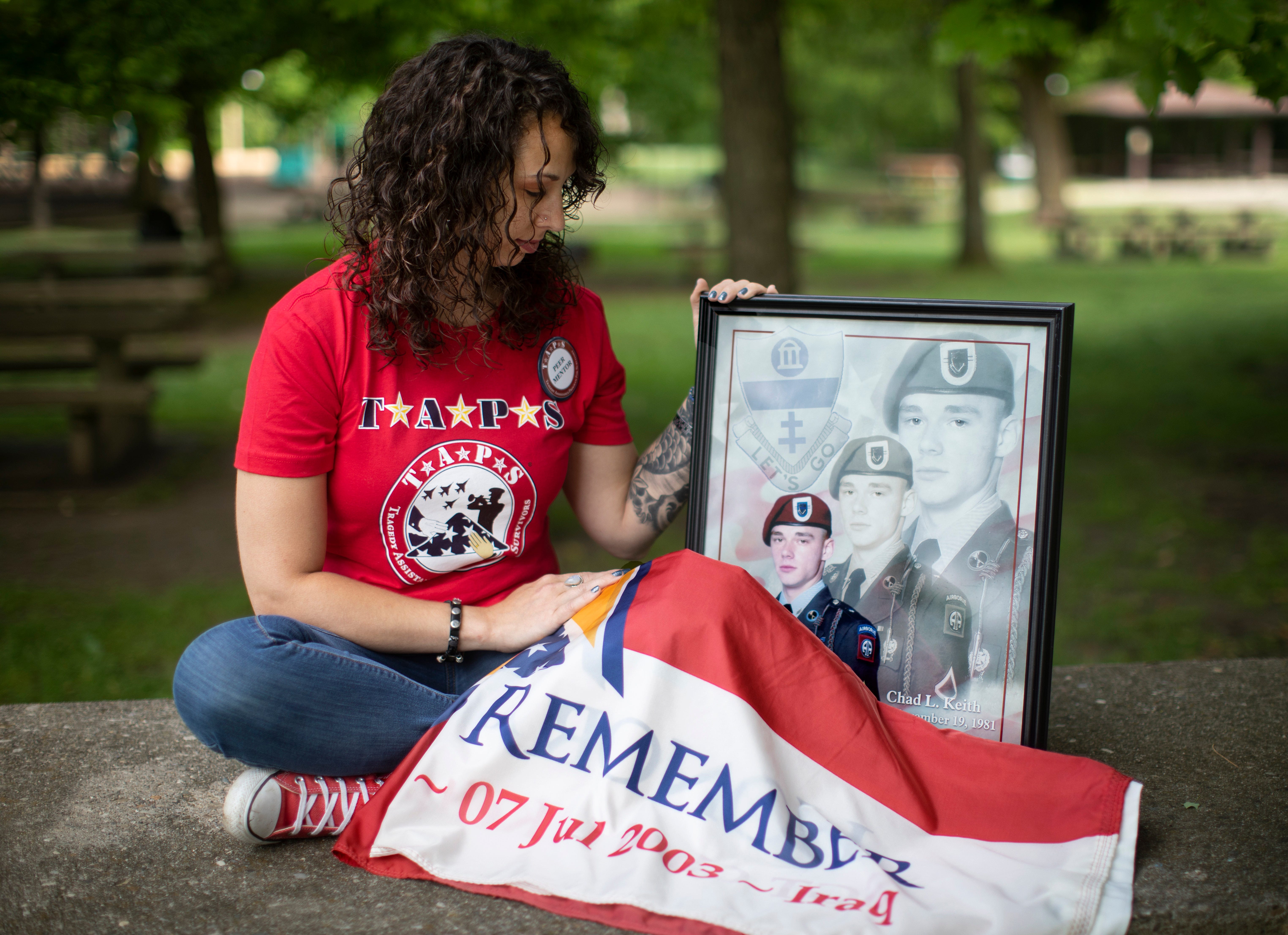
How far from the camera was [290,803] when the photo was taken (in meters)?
2.15

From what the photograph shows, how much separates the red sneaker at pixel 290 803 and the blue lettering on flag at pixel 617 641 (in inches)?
19.5

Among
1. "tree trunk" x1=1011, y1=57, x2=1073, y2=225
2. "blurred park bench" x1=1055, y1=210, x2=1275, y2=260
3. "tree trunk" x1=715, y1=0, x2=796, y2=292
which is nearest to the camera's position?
"tree trunk" x1=715, y1=0, x2=796, y2=292

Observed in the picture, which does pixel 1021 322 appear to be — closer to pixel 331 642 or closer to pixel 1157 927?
pixel 1157 927

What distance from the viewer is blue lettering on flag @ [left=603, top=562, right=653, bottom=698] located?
2.06m

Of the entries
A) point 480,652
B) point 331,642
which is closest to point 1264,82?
point 480,652

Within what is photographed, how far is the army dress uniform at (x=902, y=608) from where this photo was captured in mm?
2229

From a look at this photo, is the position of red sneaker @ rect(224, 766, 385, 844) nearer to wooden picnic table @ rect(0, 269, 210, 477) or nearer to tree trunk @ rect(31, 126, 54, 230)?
tree trunk @ rect(31, 126, 54, 230)

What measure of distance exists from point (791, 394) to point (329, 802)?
124 centimetres

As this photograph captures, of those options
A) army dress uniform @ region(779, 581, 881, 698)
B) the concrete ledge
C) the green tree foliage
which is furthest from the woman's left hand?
the green tree foliage

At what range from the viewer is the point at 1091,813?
2.04 metres

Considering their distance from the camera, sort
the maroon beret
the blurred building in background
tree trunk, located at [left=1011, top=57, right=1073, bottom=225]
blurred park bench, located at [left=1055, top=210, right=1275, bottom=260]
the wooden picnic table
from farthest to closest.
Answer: the blurred building in background < tree trunk, located at [left=1011, top=57, right=1073, bottom=225] < blurred park bench, located at [left=1055, top=210, right=1275, bottom=260] < the wooden picnic table < the maroon beret

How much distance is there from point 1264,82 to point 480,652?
104 inches

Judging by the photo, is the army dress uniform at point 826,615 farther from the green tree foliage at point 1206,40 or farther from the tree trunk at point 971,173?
the tree trunk at point 971,173

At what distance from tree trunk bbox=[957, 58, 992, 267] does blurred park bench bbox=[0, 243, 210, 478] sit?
42.2ft
